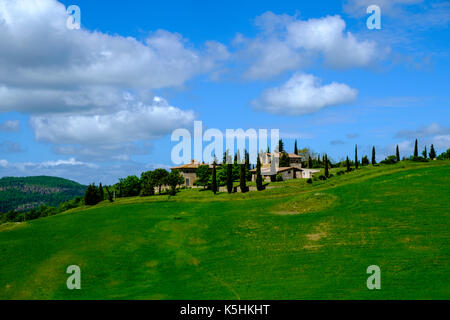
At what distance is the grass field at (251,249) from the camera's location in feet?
107

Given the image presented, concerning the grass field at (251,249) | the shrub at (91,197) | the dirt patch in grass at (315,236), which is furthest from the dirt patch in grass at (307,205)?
the shrub at (91,197)

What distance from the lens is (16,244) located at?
5094 centimetres

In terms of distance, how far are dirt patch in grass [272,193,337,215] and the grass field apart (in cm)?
17

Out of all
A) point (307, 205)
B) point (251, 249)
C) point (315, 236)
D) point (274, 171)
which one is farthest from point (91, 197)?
point (315, 236)

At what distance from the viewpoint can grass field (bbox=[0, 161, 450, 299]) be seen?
107 ft

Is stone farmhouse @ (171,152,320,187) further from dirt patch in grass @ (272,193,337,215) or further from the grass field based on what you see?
dirt patch in grass @ (272,193,337,215)

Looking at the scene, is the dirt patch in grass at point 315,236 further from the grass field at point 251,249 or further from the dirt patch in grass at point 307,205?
the dirt patch in grass at point 307,205

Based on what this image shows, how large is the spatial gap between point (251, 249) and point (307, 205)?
69.1 ft

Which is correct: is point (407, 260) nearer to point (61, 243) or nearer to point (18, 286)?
point (18, 286)

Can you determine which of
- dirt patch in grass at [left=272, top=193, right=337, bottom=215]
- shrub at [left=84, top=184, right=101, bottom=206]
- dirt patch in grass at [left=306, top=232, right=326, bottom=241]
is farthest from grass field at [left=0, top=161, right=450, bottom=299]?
shrub at [left=84, top=184, right=101, bottom=206]

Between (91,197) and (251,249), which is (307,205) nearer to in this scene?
(251,249)

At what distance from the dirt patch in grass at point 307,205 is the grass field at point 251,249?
17cm

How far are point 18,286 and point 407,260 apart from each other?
35.5 metres

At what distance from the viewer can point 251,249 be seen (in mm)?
43781
